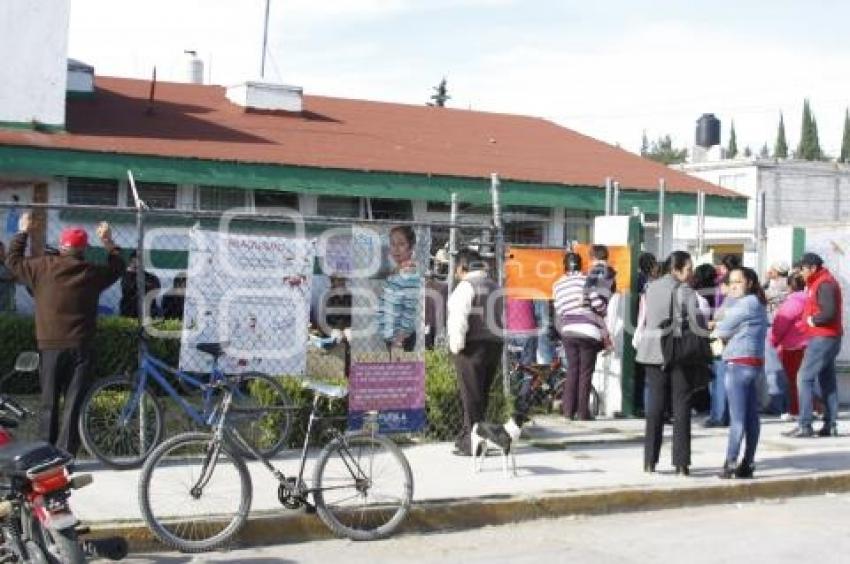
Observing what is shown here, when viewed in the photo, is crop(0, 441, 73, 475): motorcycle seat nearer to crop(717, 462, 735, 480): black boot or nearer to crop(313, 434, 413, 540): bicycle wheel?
crop(313, 434, 413, 540): bicycle wheel

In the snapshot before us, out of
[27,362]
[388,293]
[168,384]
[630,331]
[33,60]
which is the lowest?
[168,384]

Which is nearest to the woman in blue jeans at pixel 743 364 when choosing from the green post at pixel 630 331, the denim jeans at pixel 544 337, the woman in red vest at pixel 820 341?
the woman in red vest at pixel 820 341

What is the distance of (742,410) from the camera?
9.80 m

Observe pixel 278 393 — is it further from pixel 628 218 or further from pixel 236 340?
pixel 628 218

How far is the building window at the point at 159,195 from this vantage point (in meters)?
17.4

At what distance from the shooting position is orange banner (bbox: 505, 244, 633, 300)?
42.9 ft

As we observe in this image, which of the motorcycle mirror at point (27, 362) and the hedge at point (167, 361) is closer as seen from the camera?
the motorcycle mirror at point (27, 362)

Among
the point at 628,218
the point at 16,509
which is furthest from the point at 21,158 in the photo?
the point at 16,509

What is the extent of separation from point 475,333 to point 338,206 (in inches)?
365

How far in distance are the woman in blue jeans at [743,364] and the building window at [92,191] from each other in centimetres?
1025

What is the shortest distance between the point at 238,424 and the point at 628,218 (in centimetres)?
A: 650

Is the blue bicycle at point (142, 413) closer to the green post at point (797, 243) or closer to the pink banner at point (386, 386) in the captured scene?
the pink banner at point (386, 386)

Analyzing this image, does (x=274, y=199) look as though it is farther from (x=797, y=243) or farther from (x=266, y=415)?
(x=266, y=415)

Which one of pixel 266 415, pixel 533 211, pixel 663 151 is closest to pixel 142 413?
pixel 266 415
